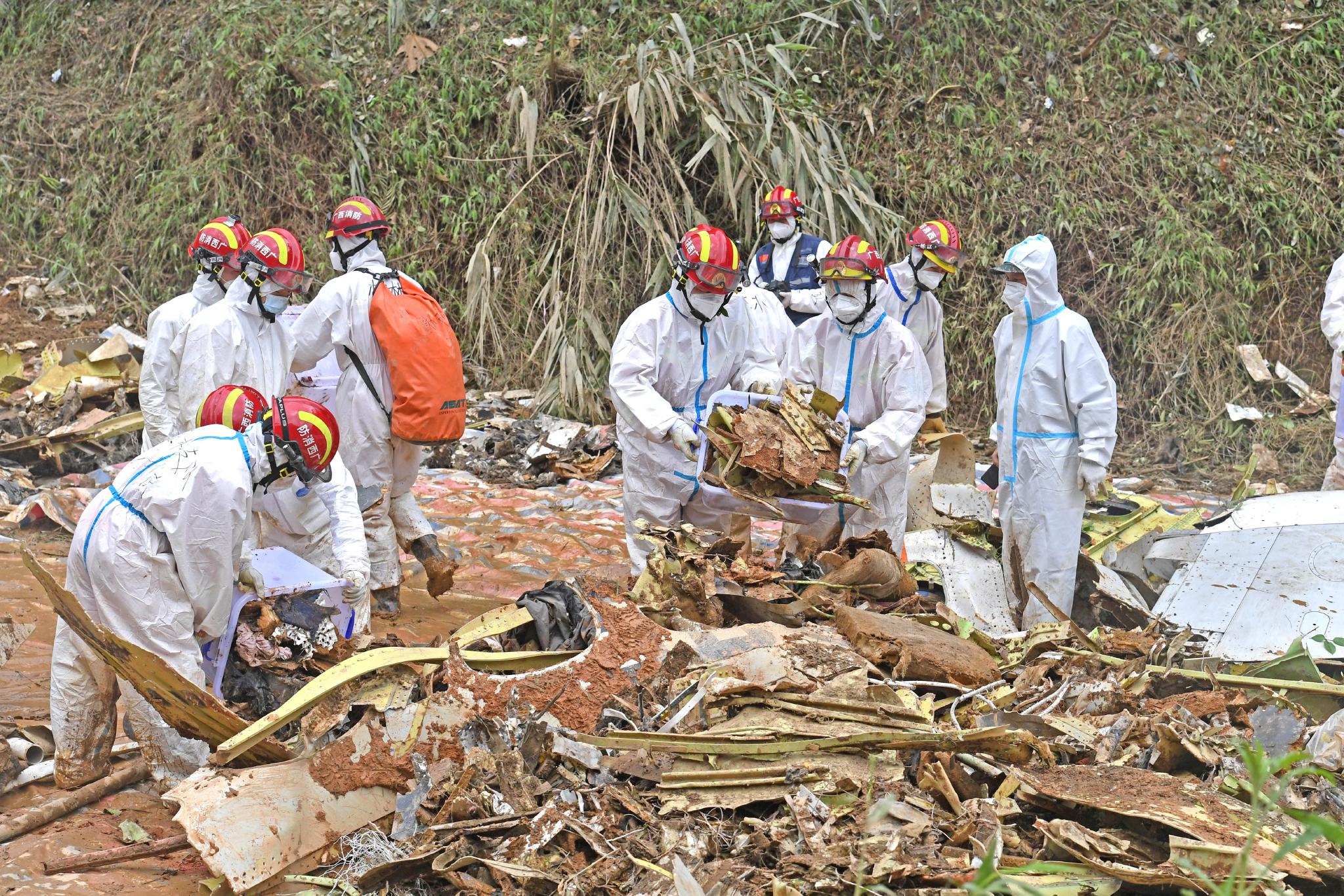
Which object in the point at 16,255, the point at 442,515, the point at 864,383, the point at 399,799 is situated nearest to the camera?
the point at 399,799

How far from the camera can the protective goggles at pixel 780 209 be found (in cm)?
795

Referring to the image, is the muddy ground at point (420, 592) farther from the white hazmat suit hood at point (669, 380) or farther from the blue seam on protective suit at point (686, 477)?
the blue seam on protective suit at point (686, 477)

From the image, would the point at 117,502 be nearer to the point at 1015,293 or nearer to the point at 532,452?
the point at 1015,293

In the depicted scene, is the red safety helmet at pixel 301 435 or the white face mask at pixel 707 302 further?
the white face mask at pixel 707 302

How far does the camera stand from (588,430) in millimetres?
8859

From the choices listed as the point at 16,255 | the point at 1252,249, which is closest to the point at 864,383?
the point at 1252,249

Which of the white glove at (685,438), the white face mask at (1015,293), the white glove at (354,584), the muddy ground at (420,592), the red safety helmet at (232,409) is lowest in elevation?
the muddy ground at (420,592)

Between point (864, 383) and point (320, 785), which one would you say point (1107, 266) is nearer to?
point (864, 383)

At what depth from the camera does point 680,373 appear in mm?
5414

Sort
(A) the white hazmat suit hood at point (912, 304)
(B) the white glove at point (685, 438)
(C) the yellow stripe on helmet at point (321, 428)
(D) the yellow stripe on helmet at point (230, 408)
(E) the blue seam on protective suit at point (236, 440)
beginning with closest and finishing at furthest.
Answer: (E) the blue seam on protective suit at point (236, 440)
(C) the yellow stripe on helmet at point (321, 428)
(D) the yellow stripe on helmet at point (230, 408)
(B) the white glove at point (685, 438)
(A) the white hazmat suit hood at point (912, 304)

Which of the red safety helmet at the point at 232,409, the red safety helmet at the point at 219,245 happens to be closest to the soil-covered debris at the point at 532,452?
the red safety helmet at the point at 219,245

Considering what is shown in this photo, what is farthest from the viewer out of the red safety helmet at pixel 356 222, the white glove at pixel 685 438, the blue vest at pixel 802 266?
the blue vest at pixel 802 266

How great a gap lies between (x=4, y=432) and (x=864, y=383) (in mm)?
6724

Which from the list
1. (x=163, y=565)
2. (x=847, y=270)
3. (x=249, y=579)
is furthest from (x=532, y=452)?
(x=163, y=565)
